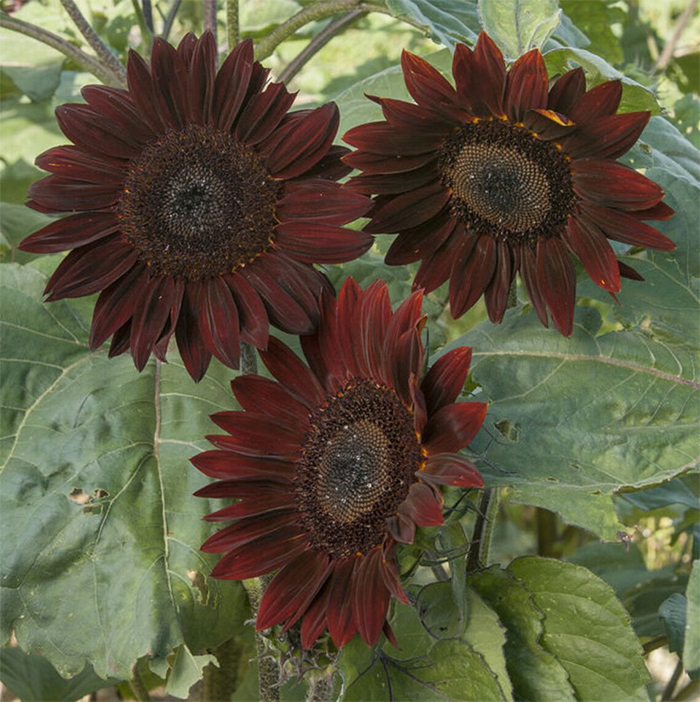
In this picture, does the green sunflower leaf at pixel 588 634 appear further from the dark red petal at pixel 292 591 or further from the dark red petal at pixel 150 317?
the dark red petal at pixel 150 317

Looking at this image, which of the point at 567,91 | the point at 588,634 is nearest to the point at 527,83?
the point at 567,91

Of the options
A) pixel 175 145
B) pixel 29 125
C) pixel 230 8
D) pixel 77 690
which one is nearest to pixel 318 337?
pixel 175 145

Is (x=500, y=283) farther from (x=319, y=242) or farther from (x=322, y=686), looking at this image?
(x=322, y=686)

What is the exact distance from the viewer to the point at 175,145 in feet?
2.11

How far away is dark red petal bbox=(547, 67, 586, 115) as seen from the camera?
0.60 meters

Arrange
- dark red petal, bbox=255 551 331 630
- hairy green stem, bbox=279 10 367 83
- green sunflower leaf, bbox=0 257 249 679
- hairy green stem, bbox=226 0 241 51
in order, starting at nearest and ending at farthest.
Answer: dark red petal, bbox=255 551 331 630 → green sunflower leaf, bbox=0 257 249 679 → hairy green stem, bbox=226 0 241 51 → hairy green stem, bbox=279 10 367 83

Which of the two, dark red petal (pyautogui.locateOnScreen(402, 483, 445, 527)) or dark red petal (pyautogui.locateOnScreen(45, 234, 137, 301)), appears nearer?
dark red petal (pyautogui.locateOnScreen(402, 483, 445, 527))

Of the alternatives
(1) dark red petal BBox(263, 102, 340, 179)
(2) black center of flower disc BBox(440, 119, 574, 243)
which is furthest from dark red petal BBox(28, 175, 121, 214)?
(2) black center of flower disc BBox(440, 119, 574, 243)

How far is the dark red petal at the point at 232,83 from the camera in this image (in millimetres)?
622

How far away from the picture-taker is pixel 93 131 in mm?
637

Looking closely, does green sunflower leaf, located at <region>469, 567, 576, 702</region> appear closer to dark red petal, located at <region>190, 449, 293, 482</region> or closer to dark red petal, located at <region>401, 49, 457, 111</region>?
dark red petal, located at <region>190, 449, 293, 482</region>

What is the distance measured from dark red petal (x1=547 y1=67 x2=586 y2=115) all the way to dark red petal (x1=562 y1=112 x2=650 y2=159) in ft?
0.06

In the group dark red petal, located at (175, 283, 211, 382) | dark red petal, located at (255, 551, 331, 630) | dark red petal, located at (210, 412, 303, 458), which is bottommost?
dark red petal, located at (255, 551, 331, 630)

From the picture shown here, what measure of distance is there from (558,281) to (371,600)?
0.77ft
